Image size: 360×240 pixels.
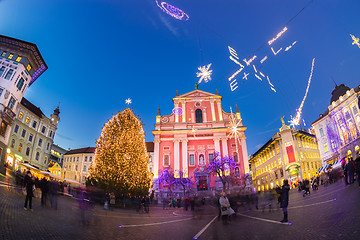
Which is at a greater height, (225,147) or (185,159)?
(225,147)

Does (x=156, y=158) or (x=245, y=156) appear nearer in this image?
(x=245, y=156)

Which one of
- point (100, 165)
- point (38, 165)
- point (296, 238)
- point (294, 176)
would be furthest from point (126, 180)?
point (294, 176)

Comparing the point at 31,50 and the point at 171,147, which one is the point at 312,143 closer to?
the point at 171,147

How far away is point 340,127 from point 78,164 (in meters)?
69.7

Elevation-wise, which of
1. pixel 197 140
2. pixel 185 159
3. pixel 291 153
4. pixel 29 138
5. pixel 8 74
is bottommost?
pixel 185 159

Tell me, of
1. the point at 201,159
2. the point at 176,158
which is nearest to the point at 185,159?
the point at 176,158

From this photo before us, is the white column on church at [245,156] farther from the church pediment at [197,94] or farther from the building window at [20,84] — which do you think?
the building window at [20,84]

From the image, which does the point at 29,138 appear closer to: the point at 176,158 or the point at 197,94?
the point at 176,158

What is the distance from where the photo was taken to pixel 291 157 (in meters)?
44.8

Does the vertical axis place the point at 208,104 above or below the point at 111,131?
above

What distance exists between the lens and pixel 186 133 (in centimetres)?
4075

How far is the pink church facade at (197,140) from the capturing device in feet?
121

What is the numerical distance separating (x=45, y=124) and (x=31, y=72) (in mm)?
15367

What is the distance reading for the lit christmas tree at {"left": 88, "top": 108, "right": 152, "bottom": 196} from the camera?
17.5 meters
